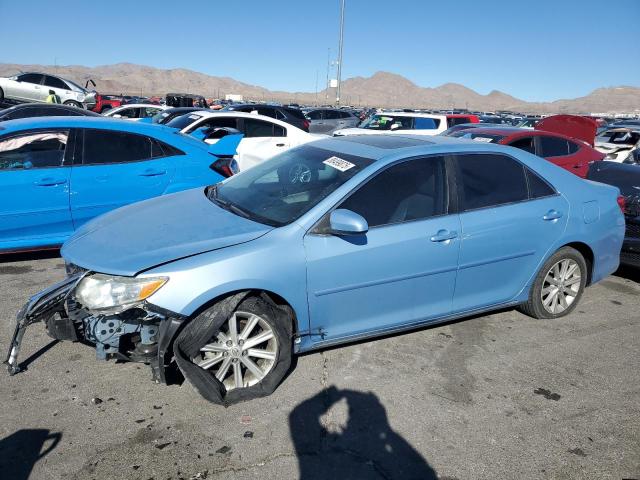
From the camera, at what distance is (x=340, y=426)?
2.92 meters

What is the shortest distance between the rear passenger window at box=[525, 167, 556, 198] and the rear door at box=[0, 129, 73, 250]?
172 inches

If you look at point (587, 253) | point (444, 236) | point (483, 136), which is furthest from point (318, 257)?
point (483, 136)

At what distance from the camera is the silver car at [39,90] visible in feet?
62.8

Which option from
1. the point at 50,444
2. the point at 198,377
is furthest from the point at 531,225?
the point at 50,444

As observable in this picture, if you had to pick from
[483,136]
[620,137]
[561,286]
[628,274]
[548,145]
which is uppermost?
[483,136]

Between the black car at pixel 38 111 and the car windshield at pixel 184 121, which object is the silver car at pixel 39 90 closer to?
the black car at pixel 38 111

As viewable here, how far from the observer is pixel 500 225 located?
12.4 ft

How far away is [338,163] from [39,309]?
2206 millimetres

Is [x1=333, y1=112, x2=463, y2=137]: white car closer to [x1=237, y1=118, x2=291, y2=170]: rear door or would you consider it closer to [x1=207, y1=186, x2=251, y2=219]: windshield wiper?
[x1=237, y1=118, x2=291, y2=170]: rear door

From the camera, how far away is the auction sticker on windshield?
3.59 meters

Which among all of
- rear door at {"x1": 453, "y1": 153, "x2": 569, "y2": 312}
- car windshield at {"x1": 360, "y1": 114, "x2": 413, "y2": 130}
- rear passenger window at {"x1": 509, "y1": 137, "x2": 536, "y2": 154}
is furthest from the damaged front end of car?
car windshield at {"x1": 360, "y1": 114, "x2": 413, "y2": 130}

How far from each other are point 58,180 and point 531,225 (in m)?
4.45

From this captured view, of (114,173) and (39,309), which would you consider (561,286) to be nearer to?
(39,309)

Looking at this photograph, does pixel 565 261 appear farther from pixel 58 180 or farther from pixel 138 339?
pixel 58 180
